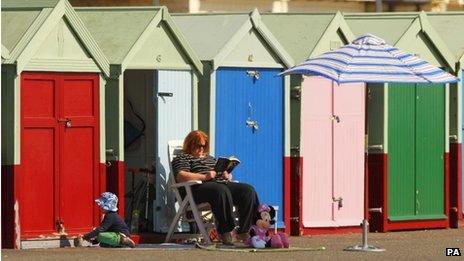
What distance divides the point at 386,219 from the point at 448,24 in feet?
10.0

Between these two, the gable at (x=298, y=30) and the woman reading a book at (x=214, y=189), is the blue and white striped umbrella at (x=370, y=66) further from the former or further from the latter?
the gable at (x=298, y=30)

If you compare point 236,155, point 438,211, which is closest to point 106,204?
point 236,155

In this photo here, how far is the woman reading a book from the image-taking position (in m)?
18.0

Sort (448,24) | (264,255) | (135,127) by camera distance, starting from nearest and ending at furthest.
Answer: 1. (264,255)
2. (135,127)
3. (448,24)

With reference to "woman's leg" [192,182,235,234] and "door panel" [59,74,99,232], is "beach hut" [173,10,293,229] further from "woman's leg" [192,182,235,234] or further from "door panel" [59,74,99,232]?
"door panel" [59,74,99,232]

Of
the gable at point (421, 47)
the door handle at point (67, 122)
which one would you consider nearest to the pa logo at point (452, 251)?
the door handle at point (67, 122)

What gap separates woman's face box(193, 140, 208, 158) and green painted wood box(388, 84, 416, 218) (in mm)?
3390

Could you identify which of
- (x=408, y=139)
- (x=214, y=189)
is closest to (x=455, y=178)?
(x=408, y=139)

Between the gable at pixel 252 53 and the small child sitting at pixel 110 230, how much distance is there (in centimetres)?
240

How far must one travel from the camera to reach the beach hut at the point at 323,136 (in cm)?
2050

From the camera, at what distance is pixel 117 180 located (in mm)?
18625

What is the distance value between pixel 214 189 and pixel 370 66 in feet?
6.24

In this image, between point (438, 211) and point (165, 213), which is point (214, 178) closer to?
point (165, 213)

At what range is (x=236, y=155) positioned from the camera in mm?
19703
